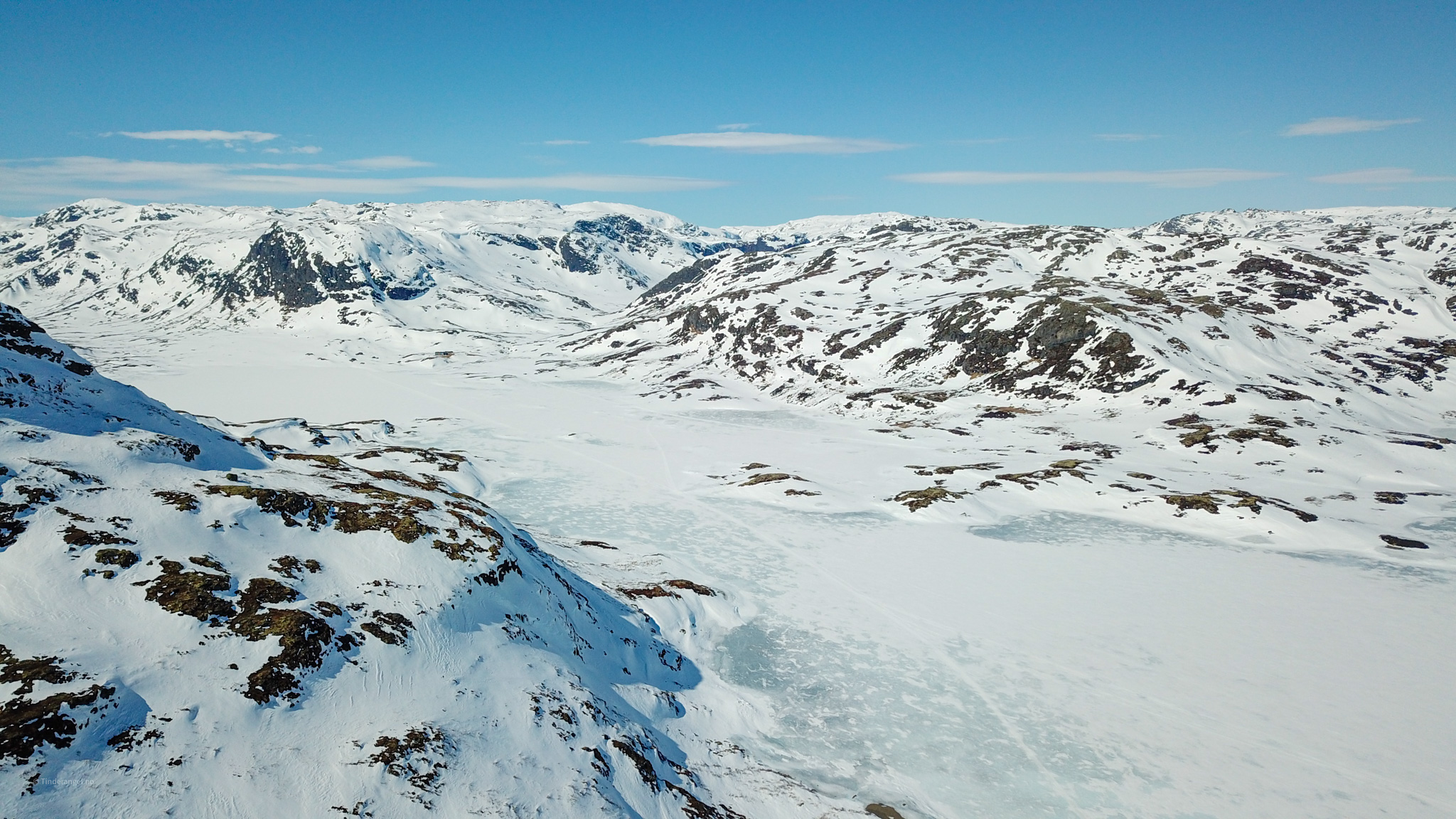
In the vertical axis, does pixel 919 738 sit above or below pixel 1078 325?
below

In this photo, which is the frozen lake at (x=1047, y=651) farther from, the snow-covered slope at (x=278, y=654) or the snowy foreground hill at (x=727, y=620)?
the snow-covered slope at (x=278, y=654)

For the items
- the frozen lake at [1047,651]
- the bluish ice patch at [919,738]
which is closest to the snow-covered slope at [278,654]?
the bluish ice patch at [919,738]

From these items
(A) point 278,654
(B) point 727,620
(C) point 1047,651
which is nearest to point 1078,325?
(C) point 1047,651

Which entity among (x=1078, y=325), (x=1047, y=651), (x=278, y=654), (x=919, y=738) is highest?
(x=1078, y=325)

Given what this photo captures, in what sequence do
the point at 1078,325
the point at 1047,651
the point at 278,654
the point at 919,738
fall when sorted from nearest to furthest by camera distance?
the point at 278,654 → the point at 919,738 → the point at 1047,651 → the point at 1078,325

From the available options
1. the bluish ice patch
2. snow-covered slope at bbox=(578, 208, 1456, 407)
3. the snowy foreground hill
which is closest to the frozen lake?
the bluish ice patch

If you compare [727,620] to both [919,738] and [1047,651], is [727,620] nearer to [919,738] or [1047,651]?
[919,738]

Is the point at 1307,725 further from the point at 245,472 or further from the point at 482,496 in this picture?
the point at 482,496

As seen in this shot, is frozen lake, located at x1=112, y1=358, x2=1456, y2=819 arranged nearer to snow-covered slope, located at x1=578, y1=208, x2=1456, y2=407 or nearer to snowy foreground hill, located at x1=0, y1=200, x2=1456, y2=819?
snowy foreground hill, located at x1=0, y1=200, x2=1456, y2=819
